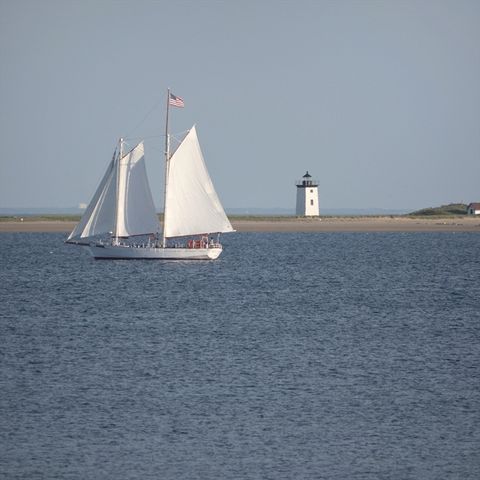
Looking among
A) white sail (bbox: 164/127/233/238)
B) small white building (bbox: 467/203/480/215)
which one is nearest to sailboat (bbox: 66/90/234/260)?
white sail (bbox: 164/127/233/238)

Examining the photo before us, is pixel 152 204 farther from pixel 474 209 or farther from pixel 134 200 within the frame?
pixel 474 209

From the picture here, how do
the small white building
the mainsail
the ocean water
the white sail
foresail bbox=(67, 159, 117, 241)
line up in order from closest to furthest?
the ocean water → foresail bbox=(67, 159, 117, 241) → the mainsail → the white sail → the small white building

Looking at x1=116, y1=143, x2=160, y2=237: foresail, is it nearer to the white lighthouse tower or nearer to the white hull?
the white hull

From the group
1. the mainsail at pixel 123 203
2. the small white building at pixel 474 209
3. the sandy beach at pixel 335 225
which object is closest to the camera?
the mainsail at pixel 123 203

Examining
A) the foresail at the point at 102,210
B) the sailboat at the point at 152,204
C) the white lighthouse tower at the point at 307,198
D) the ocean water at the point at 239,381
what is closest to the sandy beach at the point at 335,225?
the white lighthouse tower at the point at 307,198

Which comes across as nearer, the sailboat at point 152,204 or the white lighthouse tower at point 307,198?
the sailboat at point 152,204

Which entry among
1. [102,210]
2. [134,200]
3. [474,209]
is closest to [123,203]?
[134,200]

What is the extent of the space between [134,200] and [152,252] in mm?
3969

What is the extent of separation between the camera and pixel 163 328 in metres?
48.3

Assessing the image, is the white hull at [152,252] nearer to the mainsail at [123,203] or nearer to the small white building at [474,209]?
the mainsail at [123,203]

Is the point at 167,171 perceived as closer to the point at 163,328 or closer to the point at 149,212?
the point at 149,212

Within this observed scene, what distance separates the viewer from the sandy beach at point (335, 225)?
166 metres

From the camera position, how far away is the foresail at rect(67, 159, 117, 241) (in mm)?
84125

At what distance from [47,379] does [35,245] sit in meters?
91.0
